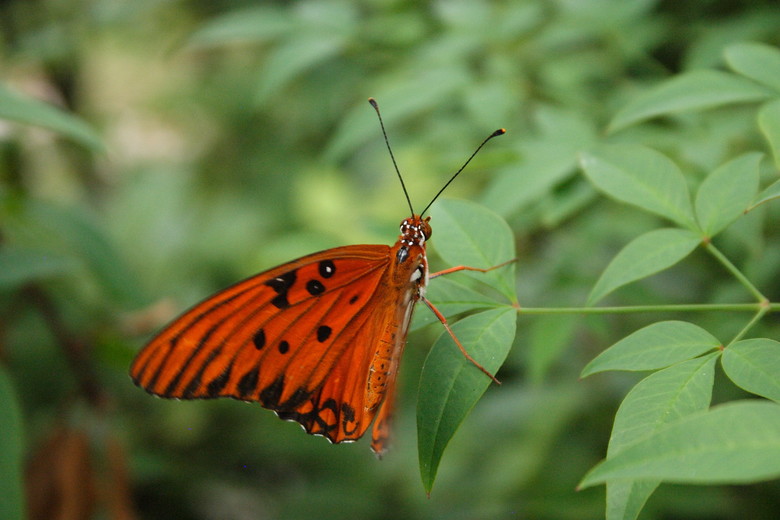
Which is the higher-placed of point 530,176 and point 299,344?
point 530,176

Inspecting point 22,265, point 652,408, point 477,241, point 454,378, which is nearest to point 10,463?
point 22,265

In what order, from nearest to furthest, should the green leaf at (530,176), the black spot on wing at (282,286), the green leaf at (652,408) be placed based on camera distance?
the green leaf at (652,408) < the black spot on wing at (282,286) < the green leaf at (530,176)

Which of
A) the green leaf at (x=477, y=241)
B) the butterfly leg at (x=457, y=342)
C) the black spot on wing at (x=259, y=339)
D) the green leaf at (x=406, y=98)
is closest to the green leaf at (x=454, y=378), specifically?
the butterfly leg at (x=457, y=342)

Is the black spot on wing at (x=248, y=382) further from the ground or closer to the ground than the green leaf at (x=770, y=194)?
further from the ground

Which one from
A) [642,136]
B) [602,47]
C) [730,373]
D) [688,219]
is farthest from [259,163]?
[730,373]

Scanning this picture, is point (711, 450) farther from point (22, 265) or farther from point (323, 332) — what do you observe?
A: point (22, 265)

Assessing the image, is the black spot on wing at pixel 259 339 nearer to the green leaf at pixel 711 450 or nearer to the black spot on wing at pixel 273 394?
the black spot on wing at pixel 273 394
